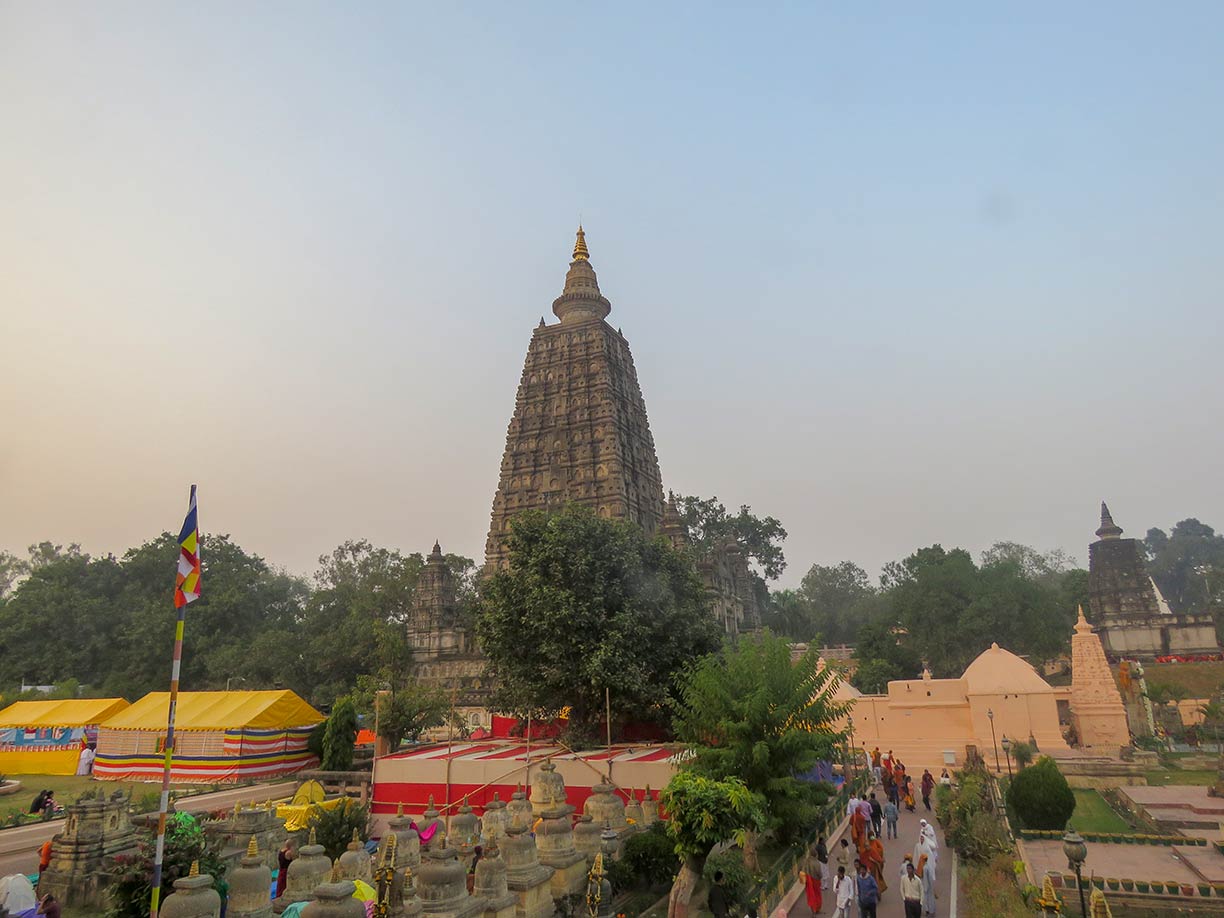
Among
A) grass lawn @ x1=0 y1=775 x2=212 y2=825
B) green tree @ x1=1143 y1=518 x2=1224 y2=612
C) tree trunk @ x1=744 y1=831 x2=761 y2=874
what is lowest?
grass lawn @ x1=0 y1=775 x2=212 y2=825

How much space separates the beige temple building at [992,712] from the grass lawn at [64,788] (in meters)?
26.5

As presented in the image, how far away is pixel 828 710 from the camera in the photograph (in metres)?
15.6

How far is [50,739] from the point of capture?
3178 centimetres

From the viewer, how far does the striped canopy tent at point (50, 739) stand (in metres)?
31.5

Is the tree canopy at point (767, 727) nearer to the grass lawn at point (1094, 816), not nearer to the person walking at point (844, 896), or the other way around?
the person walking at point (844, 896)

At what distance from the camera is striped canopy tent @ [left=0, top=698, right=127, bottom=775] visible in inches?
1240

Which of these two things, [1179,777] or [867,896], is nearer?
[867,896]

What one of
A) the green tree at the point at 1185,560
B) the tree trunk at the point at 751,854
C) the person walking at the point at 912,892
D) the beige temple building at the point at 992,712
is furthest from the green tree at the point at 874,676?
the green tree at the point at 1185,560

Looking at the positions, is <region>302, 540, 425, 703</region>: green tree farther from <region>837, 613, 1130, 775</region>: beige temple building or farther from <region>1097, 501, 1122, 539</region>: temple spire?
<region>1097, 501, 1122, 539</region>: temple spire

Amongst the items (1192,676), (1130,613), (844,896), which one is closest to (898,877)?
(844,896)

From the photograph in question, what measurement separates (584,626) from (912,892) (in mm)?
12426

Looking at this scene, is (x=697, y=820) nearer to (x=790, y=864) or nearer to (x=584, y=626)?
(x=790, y=864)

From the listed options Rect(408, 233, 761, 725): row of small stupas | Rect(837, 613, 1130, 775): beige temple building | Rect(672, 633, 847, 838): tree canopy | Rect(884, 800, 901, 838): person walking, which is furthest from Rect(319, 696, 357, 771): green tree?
Rect(884, 800, 901, 838): person walking

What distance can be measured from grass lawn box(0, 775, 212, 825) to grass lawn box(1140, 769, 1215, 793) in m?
33.1
